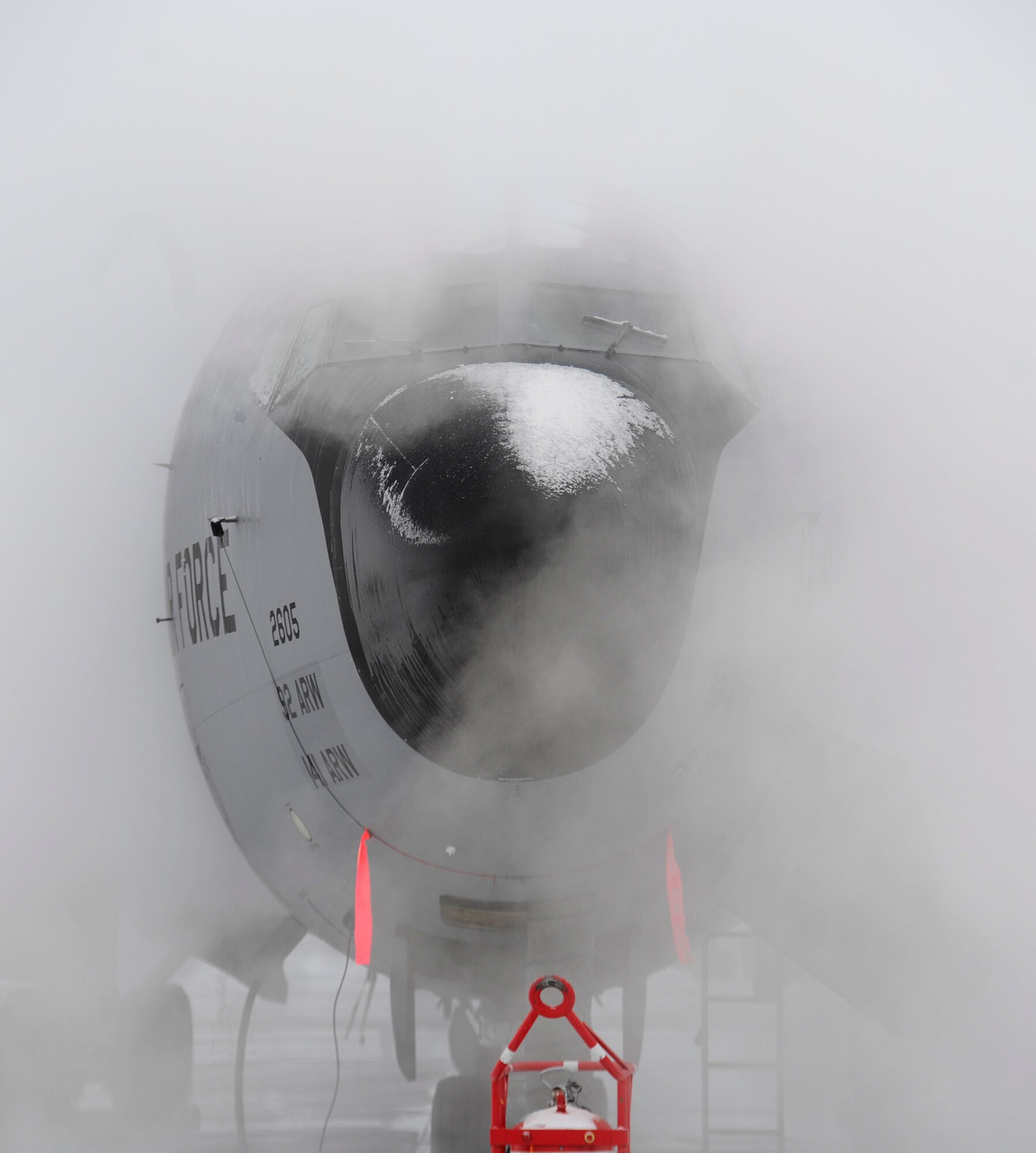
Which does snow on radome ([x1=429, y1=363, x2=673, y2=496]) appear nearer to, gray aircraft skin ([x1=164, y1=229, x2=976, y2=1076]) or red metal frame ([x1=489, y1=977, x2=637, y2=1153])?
gray aircraft skin ([x1=164, y1=229, x2=976, y2=1076])

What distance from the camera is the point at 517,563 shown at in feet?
5.62

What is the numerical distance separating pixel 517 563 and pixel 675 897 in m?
0.95

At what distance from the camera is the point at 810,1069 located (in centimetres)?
362

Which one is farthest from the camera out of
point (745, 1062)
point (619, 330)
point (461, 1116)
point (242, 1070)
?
point (745, 1062)

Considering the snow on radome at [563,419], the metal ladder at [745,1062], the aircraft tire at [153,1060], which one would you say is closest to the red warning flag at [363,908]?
the snow on radome at [563,419]

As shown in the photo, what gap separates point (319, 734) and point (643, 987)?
113 centimetres

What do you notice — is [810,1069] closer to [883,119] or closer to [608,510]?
[608,510]

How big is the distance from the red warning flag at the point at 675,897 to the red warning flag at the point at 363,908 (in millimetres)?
12

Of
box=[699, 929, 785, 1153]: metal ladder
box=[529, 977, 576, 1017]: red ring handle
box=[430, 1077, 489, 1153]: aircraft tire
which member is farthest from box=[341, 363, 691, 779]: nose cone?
box=[699, 929, 785, 1153]: metal ladder

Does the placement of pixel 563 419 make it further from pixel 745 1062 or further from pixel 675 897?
pixel 745 1062

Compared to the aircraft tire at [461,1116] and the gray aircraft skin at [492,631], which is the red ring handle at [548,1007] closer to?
the gray aircraft skin at [492,631]

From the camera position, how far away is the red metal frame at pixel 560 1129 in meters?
2.22

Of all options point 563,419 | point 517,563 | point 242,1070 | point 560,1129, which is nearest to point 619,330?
point 563,419

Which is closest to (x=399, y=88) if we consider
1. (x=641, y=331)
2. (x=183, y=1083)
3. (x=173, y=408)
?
(x=173, y=408)
